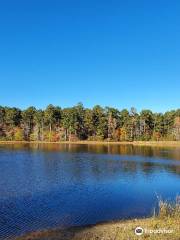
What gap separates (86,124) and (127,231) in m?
152

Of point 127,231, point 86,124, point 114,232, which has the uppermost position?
point 86,124

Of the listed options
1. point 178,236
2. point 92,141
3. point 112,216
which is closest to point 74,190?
point 112,216

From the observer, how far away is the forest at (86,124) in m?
173

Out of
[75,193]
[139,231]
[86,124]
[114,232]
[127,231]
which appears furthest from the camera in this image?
[86,124]

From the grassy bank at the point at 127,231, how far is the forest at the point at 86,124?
143422 millimetres

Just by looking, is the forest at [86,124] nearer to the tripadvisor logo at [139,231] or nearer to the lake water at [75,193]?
the lake water at [75,193]

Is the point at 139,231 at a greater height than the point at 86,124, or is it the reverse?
the point at 86,124

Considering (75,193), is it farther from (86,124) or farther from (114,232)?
(86,124)

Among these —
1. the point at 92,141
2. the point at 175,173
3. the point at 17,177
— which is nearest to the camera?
the point at 17,177

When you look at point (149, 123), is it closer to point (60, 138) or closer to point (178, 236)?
point (60, 138)

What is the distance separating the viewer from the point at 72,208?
3359cm

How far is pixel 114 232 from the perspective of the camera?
24.0 meters

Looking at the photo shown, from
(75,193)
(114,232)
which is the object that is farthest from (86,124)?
(114,232)

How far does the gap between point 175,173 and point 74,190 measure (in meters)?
24.4
